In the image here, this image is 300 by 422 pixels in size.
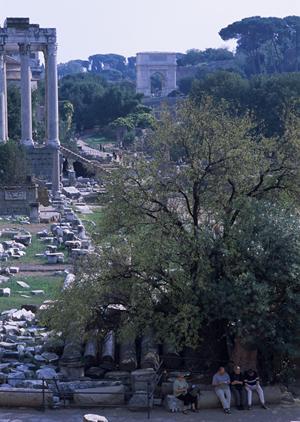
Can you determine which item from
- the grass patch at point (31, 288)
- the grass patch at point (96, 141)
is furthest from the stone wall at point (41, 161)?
the grass patch at point (96, 141)

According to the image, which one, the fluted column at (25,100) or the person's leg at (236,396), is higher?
the fluted column at (25,100)

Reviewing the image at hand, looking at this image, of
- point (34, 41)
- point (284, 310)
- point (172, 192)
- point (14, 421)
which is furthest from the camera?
point (34, 41)

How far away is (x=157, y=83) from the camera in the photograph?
152000mm

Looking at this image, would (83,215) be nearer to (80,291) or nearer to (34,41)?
(34,41)

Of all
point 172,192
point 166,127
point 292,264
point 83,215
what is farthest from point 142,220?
point 83,215

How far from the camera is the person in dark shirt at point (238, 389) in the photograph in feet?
57.2

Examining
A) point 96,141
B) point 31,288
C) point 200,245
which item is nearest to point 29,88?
point 31,288

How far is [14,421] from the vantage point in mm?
16375

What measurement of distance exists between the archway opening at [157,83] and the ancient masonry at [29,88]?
3330 inches

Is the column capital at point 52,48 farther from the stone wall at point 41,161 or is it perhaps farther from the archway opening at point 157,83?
the archway opening at point 157,83

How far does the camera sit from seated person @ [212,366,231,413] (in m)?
17.1

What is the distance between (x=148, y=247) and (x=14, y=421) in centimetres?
453

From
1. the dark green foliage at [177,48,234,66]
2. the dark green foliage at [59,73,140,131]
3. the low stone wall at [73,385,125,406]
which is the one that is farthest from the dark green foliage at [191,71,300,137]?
the dark green foliage at [177,48,234,66]

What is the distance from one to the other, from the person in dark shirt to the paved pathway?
10.4 inches
